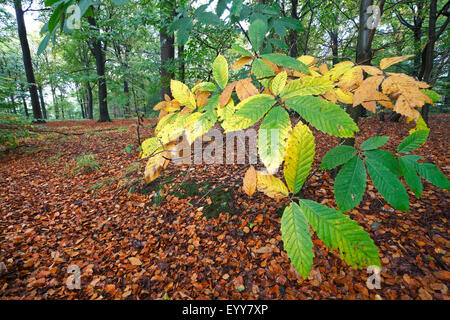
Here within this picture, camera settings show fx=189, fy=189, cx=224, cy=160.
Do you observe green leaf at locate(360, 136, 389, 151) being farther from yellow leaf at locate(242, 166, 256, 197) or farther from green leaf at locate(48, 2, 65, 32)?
green leaf at locate(48, 2, 65, 32)

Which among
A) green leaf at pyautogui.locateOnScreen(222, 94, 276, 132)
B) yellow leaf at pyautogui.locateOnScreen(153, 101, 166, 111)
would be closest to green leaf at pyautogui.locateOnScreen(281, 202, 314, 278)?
green leaf at pyautogui.locateOnScreen(222, 94, 276, 132)

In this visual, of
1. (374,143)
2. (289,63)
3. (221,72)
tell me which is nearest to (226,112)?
(221,72)

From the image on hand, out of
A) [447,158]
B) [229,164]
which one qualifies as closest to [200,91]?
[229,164]

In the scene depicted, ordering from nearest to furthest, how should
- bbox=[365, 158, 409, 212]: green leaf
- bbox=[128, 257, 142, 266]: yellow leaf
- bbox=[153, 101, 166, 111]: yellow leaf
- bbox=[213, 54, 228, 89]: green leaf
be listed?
bbox=[365, 158, 409, 212]: green leaf → bbox=[213, 54, 228, 89]: green leaf → bbox=[153, 101, 166, 111]: yellow leaf → bbox=[128, 257, 142, 266]: yellow leaf

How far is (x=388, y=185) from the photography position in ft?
1.90

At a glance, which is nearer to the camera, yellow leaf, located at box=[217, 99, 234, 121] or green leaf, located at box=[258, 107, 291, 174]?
green leaf, located at box=[258, 107, 291, 174]

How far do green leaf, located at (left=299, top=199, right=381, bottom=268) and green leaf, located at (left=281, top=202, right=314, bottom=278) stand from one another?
1.0 inches

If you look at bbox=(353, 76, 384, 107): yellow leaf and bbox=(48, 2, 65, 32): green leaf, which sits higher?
bbox=(48, 2, 65, 32): green leaf

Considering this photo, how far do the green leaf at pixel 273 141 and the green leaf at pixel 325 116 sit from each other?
5cm

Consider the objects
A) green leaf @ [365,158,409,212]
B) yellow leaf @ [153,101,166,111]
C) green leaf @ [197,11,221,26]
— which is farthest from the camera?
green leaf @ [197,11,221,26]

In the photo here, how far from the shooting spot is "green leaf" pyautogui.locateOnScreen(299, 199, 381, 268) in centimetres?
47

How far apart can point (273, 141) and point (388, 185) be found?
1.36 ft

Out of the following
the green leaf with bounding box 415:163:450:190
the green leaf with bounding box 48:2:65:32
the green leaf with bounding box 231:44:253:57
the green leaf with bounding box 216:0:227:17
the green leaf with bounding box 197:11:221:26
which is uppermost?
the green leaf with bounding box 216:0:227:17
